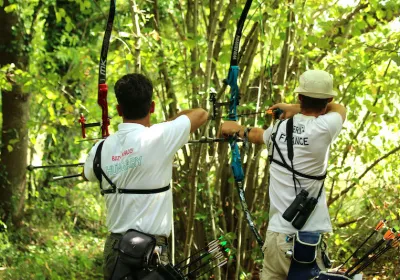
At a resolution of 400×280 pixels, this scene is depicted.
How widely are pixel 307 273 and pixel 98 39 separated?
8231 millimetres

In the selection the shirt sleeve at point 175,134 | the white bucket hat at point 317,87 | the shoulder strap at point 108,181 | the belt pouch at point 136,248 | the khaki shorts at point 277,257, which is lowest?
the khaki shorts at point 277,257

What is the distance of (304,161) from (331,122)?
0.27m

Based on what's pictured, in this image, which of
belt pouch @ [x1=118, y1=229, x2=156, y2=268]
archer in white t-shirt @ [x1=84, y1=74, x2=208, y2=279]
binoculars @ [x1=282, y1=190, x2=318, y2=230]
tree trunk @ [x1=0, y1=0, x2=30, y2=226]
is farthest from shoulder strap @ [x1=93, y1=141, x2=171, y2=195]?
tree trunk @ [x1=0, y1=0, x2=30, y2=226]

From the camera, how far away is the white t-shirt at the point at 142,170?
10.8 ft

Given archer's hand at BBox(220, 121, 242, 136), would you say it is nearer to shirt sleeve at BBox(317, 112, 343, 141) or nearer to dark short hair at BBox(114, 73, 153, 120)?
shirt sleeve at BBox(317, 112, 343, 141)

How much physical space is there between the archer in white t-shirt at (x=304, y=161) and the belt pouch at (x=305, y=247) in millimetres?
62

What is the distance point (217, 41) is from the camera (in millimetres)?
6242

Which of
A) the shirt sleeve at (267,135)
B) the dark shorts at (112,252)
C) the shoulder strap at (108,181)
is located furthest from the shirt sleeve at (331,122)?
the dark shorts at (112,252)

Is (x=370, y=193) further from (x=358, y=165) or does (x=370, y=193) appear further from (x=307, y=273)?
(x=307, y=273)

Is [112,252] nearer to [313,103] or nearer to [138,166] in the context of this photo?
[138,166]

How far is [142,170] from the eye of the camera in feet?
10.8

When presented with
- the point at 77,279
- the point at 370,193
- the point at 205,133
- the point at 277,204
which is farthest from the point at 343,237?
the point at 277,204

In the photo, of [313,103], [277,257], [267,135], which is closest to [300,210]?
[277,257]

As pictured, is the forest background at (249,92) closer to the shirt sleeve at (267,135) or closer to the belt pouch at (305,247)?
the shirt sleeve at (267,135)
